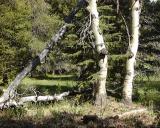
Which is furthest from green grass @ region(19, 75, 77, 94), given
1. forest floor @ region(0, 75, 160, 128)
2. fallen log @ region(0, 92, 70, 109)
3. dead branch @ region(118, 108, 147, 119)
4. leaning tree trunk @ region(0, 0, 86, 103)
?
dead branch @ region(118, 108, 147, 119)

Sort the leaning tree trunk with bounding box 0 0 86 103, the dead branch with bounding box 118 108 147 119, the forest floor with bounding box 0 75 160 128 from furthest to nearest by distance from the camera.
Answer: the leaning tree trunk with bounding box 0 0 86 103 → the dead branch with bounding box 118 108 147 119 → the forest floor with bounding box 0 75 160 128

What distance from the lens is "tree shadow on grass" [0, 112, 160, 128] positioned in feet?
34.2

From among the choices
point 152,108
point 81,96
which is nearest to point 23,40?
point 81,96

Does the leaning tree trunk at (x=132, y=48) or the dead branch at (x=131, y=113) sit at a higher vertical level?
the leaning tree trunk at (x=132, y=48)

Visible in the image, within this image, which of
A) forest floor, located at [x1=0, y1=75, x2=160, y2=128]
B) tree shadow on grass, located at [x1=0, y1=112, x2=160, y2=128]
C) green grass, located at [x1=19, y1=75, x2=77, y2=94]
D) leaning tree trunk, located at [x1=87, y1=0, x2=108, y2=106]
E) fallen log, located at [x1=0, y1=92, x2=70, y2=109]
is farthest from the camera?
green grass, located at [x1=19, y1=75, x2=77, y2=94]

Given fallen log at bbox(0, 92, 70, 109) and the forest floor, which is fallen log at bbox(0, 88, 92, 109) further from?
the forest floor

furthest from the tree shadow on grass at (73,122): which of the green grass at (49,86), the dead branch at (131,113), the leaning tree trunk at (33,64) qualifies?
the green grass at (49,86)

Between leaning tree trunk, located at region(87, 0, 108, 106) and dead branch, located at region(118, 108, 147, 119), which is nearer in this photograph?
dead branch, located at region(118, 108, 147, 119)

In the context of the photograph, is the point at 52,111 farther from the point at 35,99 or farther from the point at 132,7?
the point at 132,7

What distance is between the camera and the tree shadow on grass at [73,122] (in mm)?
→ 10433

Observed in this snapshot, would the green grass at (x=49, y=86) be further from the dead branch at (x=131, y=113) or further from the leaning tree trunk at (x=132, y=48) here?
the dead branch at (x=131, y=113)

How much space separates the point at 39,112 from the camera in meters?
12.3

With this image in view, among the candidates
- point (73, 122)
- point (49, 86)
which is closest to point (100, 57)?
point (73, 122)

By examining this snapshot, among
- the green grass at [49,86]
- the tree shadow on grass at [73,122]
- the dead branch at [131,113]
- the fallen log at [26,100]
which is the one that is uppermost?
the fallen log at [26,100]
